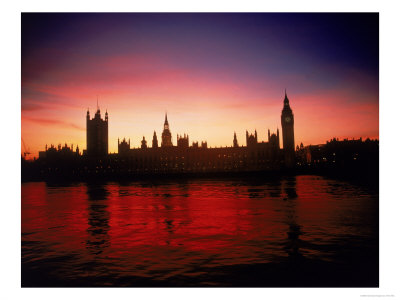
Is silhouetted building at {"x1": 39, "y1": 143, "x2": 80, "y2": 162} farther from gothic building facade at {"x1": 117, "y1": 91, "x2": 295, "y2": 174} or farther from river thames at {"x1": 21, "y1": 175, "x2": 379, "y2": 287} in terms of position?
river thames at {"x1": 21, "y1": 175, "x2": 379, "y2": 287}

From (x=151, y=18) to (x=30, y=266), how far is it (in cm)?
758

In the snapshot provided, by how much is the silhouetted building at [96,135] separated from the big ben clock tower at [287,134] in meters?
65.0

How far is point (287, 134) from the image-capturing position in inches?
4806

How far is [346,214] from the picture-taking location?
15.2m

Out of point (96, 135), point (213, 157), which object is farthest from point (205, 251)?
point (96, 135)

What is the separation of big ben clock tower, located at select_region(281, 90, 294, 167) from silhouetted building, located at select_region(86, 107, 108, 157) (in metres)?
65.0

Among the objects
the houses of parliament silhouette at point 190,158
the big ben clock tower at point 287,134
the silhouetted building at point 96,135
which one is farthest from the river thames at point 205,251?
the silhouetted building at point 96,135

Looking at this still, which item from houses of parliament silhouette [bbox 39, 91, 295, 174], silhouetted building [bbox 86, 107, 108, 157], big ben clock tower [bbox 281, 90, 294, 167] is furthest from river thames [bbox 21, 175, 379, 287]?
silhouetted building [bbox 86, 107, 108, 157]

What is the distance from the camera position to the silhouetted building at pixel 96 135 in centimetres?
12531

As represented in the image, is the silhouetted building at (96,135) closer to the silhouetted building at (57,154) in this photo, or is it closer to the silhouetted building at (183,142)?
the silhouetted building at (57,154)
